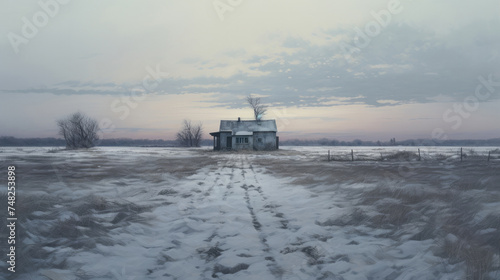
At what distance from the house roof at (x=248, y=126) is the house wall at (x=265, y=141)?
25.2 inches

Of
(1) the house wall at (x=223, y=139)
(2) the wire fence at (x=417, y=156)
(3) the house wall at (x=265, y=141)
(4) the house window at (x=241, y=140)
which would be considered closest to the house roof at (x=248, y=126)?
(3) the house wall at (x=265, y=141)

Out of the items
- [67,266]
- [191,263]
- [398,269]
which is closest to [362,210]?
[398,269]

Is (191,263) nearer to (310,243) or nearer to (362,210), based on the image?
(310,243)

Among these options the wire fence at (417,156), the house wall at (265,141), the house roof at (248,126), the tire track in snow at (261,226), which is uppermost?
the house roof at (248,126)

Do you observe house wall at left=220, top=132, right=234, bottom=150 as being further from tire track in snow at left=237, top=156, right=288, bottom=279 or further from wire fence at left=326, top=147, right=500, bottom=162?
tire track in snow at left=237, top=156, right=288, bottom=279

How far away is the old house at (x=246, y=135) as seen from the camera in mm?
41000

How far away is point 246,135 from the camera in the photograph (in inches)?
1607

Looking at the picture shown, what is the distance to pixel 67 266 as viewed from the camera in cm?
372

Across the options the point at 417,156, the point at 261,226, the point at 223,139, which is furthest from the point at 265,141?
the point at 261,226

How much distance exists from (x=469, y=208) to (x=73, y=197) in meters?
10.0

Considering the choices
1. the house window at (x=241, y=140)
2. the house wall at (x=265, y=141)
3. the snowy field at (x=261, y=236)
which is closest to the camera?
the snowy field at (x=261, y=236)

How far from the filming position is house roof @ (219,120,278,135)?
42.2m

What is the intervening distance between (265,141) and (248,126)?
3.72 meters

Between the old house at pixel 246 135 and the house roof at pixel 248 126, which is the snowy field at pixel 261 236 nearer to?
the old house at pixel 246 135
